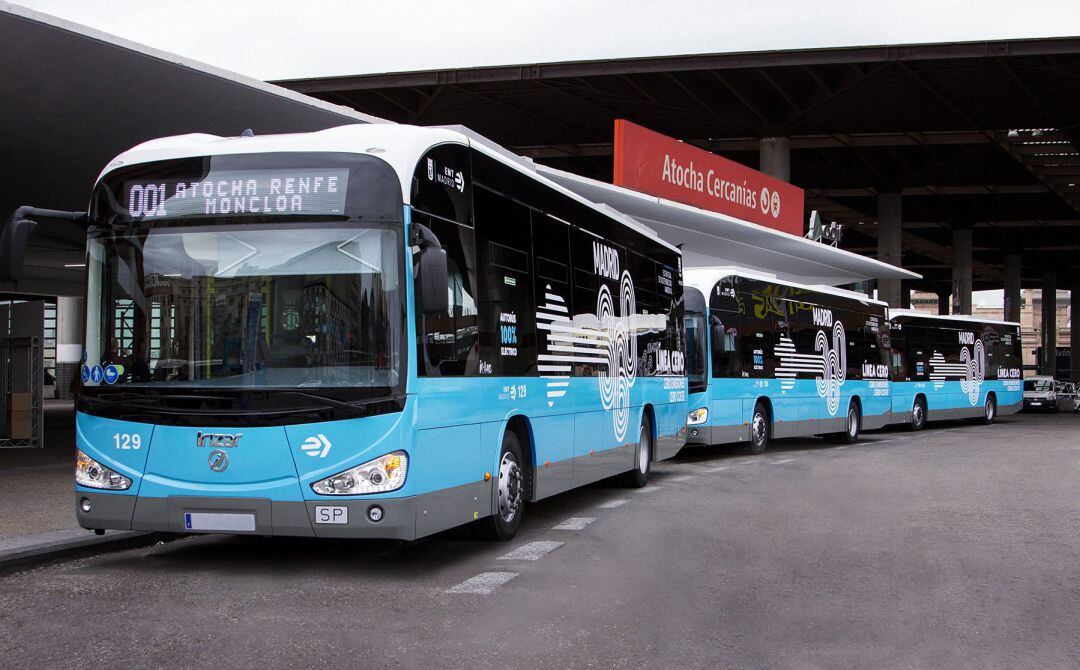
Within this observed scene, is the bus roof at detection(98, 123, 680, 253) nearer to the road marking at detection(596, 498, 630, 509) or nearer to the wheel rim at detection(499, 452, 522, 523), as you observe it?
the wheel rim at detection(499, 452, 522, 523)

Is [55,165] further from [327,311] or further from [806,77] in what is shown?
[806,77]

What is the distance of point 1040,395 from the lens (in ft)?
155

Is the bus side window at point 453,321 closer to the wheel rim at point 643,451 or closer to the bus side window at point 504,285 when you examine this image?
the bus side window at point 504,285

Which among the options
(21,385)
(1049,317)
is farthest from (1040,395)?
(1049,317)

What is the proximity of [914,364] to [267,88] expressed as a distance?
20983 mm

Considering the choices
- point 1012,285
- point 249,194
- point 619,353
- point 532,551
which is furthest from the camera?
point 1012,285

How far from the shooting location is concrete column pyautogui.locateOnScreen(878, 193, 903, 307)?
159 feet

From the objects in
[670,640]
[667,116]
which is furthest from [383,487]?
[667,116]

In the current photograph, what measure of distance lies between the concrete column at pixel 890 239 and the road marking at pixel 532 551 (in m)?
41.0

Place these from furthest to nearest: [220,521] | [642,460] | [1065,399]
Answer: [1065,399] → [642,460] → [220,521]

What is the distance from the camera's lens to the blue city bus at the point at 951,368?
97.9 ft

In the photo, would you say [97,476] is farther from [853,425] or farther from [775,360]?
[853,425]

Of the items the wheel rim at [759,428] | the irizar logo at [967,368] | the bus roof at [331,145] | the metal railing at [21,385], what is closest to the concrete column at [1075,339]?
the irizar logo at [967,368]

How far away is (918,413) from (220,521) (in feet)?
85.8
